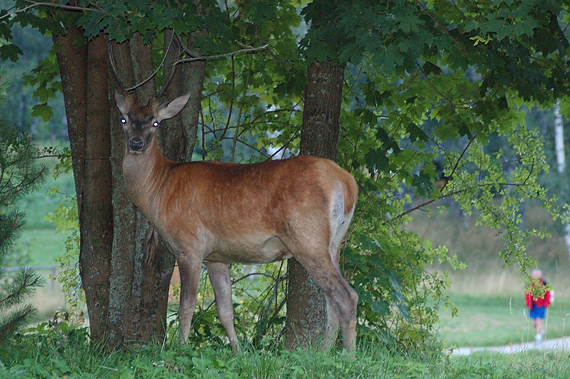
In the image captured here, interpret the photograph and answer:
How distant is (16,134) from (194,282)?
70.4 inches

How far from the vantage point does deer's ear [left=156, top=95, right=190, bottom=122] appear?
5992mm

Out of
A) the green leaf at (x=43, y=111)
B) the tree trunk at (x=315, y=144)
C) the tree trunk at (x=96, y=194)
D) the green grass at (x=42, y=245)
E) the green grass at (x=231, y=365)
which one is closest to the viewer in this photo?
the green grass at (x=231, y=365)

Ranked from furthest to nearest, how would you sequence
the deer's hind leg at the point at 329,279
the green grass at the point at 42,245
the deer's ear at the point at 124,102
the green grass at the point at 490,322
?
the green grass at the point at 42,245
the green grass at the point at 490,322
the deer's ear at the point at 124,102
the deer's hind leg at the point at 329,279

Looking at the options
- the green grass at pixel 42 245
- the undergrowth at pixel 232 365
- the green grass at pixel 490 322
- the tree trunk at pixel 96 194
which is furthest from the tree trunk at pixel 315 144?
the green grass at pixel 42 245

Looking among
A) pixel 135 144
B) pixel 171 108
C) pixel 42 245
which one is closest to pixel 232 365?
pixel 135 144

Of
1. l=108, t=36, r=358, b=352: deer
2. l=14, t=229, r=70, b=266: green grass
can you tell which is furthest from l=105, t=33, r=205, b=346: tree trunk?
l=14, t=229, r=70, b=266: green grass

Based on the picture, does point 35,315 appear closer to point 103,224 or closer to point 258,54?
point 103,224

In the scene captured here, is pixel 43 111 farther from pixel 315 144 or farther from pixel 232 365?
pixel 232 365

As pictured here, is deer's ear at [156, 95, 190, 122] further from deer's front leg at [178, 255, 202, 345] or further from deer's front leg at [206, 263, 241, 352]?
deer's front leg at [206, 263, 241, 352]

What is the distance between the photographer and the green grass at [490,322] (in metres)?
15.5

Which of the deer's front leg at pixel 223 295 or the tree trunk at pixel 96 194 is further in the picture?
the tree trunk at pixel 96 194

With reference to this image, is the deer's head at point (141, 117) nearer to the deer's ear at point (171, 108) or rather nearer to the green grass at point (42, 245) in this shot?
A: the deer's ear at point (171, 108)

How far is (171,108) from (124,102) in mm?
369

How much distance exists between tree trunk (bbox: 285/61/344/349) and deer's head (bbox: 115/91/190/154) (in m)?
1.08
